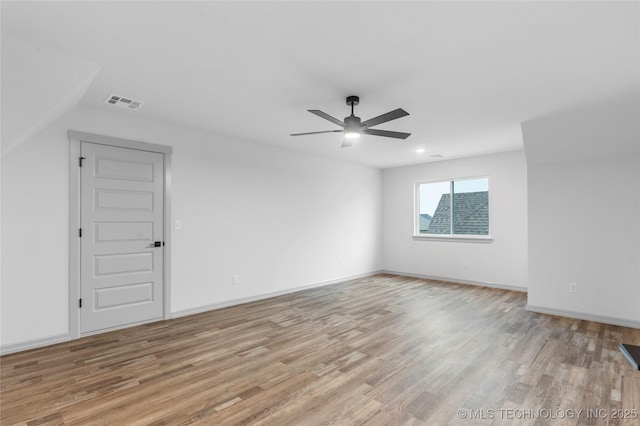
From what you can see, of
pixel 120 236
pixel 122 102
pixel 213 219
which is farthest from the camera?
pixel 213 219

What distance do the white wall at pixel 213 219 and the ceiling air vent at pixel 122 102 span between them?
1.16ft

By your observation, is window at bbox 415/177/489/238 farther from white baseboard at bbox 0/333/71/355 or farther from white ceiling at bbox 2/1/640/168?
white baseboard at bbox 0/333/71/355

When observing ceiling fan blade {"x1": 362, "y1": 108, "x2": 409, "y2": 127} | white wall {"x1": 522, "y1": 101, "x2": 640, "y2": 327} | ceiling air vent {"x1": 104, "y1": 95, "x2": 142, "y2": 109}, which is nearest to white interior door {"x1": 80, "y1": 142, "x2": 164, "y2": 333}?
ceiling air vent {"x1": 104, "y1": 95, "x2": 142, "y2": 109}

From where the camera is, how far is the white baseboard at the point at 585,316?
394 cm

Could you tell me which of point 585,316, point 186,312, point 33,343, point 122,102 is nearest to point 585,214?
point 585,316

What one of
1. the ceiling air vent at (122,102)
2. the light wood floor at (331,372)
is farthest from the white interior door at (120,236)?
the ceiling air vent at (122,102)

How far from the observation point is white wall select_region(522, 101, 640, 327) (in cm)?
392

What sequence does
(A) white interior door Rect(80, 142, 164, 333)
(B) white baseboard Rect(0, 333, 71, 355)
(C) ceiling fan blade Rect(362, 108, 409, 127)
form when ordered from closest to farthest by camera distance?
(C) ceiling fan blade Rect(362, 108, 409, 127) → (B) white baseboard Rect(0, 333, 71, 355) → (A) white interior door Rect(80, 142, 164, 333)

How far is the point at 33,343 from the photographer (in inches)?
125

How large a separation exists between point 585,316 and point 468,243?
237 cm

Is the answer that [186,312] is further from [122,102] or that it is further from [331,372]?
[122,102]

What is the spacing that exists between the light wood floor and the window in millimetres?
2471

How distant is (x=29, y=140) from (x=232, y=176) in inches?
89.7

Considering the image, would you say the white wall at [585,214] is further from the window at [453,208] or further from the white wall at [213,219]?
the white wall at [213,219]
